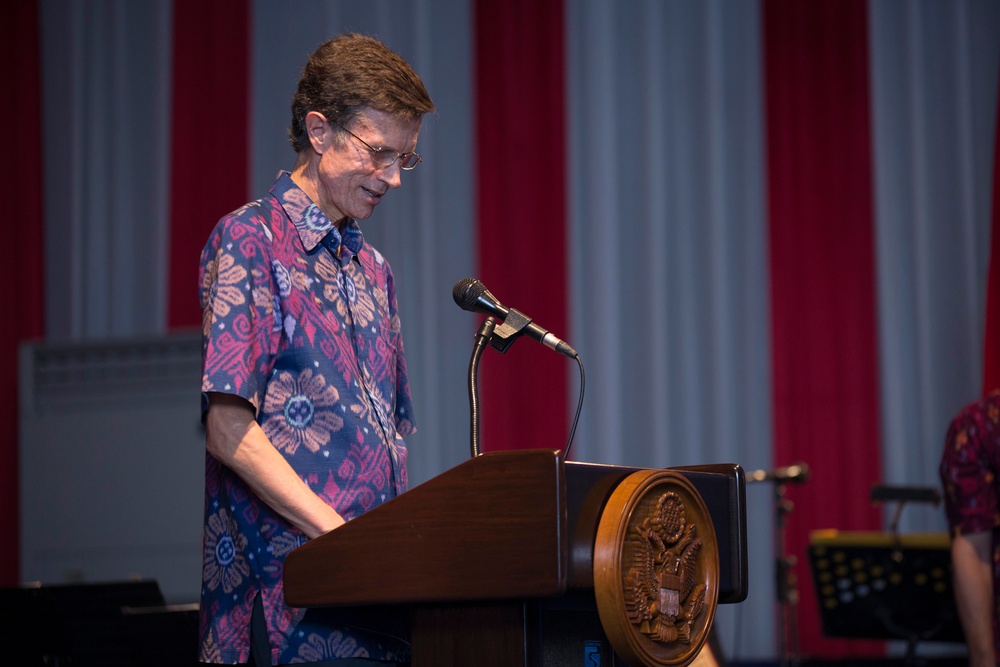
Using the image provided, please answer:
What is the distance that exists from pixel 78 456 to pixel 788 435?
308 cm

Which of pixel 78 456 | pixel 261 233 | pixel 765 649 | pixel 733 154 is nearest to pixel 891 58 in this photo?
pixel 733 154

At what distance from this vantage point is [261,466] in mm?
1475

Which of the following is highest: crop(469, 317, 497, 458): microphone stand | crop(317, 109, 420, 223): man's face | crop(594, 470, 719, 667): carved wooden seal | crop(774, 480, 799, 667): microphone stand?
crop(317, 109, 420, 223): man's face

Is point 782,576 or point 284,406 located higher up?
point 284,406

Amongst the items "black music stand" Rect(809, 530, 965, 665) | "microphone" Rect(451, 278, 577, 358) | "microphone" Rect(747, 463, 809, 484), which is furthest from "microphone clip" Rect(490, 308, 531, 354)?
"microphone" Rect(747, 463, 809, 484)

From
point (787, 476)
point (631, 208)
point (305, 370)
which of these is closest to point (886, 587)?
point (787, 476)

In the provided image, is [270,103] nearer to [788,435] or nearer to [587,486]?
[788,435]

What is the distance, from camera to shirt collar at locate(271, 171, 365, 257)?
1696 mm

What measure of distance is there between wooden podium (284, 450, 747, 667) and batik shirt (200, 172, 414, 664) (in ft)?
0.42

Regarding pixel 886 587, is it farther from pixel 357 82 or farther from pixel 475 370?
pixel 357 82

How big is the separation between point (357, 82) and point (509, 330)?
438 mm

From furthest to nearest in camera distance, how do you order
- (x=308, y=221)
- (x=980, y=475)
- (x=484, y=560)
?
(x=980, y=475)
(x=308, y=221)
(x=484, y=560)

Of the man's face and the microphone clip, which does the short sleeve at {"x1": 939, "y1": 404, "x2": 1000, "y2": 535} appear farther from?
the man's face

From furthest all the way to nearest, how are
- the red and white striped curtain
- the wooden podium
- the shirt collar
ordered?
1. the red and white striped curtain
2. the shirt collar
3. the wooden podium
